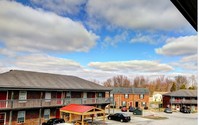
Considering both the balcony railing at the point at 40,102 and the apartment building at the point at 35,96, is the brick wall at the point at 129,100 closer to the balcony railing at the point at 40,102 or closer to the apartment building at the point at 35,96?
the apartment building at the point at 35,96

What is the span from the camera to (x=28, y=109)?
31.1m

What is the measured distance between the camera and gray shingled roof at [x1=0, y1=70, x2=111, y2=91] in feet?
97.3

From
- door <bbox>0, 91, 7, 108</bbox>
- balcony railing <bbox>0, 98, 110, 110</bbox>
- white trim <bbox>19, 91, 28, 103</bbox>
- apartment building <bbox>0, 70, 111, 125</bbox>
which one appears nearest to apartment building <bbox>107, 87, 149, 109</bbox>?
apartment building <bbox>0, 70, 111, 125</bbox>

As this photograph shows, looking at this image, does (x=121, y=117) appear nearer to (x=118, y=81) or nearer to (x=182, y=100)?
(x=182, y=100)

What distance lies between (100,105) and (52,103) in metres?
12.6

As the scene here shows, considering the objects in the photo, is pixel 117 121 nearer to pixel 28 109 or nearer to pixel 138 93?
pixel 28 109

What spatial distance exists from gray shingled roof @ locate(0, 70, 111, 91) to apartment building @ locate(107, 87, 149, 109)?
24689 millimetres

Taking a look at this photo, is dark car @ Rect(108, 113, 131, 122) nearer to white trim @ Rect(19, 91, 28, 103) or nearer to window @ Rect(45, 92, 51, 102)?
window @ Rect(45, 92, 51, 102)

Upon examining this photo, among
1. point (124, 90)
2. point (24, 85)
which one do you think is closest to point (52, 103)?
point (24, 85)

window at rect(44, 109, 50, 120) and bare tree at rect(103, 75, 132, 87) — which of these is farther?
bare tree at rect(103, 75, 132, 87)

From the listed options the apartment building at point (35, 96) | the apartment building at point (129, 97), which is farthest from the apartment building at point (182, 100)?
the apartment building at point (35, 96)

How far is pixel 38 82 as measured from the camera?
33.8 meters

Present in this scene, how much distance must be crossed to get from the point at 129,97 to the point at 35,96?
132 feet

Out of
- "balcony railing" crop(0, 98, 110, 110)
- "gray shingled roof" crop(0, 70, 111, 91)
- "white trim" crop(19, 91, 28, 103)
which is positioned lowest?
"balcony railing" crop(0, 98, 110, 110)
